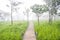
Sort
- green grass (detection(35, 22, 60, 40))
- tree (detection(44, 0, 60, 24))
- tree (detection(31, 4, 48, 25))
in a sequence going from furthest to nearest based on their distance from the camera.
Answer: tree (detection(31, 4, 48, 25)), tree (detection(44, 0, 60, 24)), green grass (detection(35, 22, 60, 40))

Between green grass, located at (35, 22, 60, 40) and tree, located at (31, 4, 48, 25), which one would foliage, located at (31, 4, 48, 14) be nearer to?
tree, located at (31, 4, 48, 25)

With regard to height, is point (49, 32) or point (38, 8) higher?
point (38, 8)

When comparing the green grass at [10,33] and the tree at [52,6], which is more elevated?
the tree at [52,6]

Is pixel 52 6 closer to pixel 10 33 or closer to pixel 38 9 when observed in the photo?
pixel 38 9

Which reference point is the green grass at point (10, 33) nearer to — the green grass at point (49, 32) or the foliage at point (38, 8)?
the green grass at point (49, 32)

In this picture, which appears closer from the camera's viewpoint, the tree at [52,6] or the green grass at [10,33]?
the green grass at [10,33]

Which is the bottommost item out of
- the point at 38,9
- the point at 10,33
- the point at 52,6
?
the point at 10,33

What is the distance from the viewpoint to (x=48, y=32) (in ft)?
18.2

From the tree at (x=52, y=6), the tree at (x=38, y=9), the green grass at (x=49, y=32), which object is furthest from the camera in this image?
the tree at (x=38, y=9)

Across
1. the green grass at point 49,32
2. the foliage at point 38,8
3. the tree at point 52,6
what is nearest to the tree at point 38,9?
the foliage at point 38,8

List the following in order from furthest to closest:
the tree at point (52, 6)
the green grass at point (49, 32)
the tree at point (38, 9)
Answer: the tree at point (38, 9) → the tree at point (52, 6) → the green grass at point (49, 32)

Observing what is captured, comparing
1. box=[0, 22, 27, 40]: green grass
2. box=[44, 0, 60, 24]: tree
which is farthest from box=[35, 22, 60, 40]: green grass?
box=[0, 22, 27, 40]: green grass

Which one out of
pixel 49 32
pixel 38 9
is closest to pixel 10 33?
pixel 49 32

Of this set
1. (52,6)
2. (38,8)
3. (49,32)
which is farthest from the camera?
(38,8)
